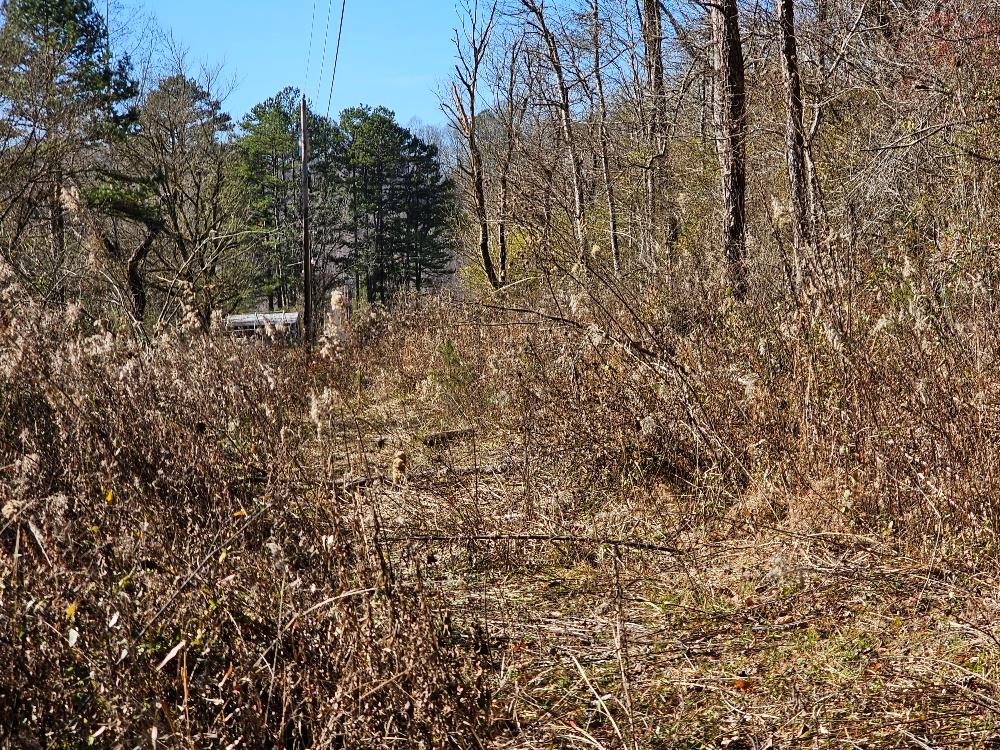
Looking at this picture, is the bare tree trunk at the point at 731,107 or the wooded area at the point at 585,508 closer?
the wooded area at the point at 585,508

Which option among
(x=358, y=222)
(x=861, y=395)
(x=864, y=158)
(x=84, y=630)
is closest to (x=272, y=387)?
(x=84, y=630)

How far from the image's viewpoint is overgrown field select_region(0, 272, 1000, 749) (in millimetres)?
2258

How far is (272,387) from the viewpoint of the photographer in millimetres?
4613

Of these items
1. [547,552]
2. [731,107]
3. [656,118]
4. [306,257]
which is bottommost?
[547,552]

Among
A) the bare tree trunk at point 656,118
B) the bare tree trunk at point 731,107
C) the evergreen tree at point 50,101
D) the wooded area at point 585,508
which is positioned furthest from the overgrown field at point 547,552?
the evergreen tree at point 50,101

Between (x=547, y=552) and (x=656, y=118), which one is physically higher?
(x=656, y=118)

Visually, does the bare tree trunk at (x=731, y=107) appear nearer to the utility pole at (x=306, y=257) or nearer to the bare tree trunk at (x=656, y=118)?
the bare tree trunk at (x=656, y=118)

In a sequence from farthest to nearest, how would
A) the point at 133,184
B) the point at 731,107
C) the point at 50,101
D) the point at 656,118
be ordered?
the point at 133,184 < the point at 50,101 < the point at 656,118 < the point at 731,107

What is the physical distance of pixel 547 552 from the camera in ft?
13.5

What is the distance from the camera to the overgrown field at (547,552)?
7.41 ft

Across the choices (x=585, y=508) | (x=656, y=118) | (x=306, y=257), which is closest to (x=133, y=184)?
(x=306, y=257)

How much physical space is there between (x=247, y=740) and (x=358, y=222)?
5133cm

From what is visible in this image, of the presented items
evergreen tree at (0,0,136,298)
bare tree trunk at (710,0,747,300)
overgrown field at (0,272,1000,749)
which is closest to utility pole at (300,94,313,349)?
evergreen tree at (0,0,136,298)

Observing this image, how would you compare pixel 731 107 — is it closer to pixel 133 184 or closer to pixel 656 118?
pixel 656 118
